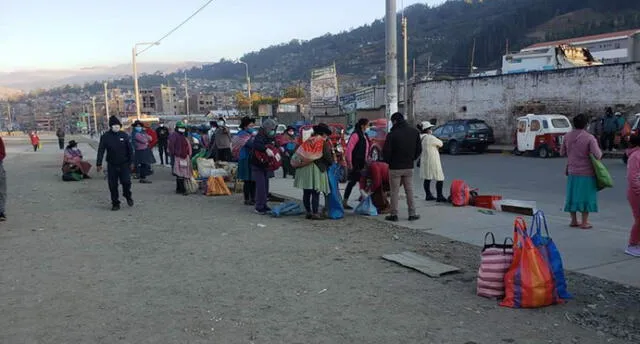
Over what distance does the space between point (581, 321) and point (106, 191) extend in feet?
41.8

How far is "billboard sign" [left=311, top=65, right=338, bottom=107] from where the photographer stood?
163 feet

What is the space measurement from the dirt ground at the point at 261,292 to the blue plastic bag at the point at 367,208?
0.67 metres

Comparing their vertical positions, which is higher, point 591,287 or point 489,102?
point 489,102

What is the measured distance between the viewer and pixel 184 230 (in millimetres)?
8766

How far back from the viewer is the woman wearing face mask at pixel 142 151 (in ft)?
54.2

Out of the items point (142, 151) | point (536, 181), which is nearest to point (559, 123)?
point (536, 181)

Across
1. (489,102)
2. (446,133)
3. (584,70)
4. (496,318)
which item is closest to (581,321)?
(496,318)

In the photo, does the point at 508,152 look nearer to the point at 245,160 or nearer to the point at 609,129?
the point at 609,129

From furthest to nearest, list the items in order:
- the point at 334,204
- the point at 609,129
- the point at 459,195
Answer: the point at 609,129 < the point at 459,195 < the point at 334,204

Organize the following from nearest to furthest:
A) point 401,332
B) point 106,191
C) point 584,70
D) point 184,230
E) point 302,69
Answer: point 401,332 < point 184,230 < point 106,191 < point 584,70 < point 302,69

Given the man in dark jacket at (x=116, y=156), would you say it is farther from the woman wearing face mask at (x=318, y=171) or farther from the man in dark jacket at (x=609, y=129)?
the man in dark jacket at (x=609, y=129)

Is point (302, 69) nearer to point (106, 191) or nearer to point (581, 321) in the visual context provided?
point (106, 191)

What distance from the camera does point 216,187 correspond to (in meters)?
13.4

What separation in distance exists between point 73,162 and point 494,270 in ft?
51.7
